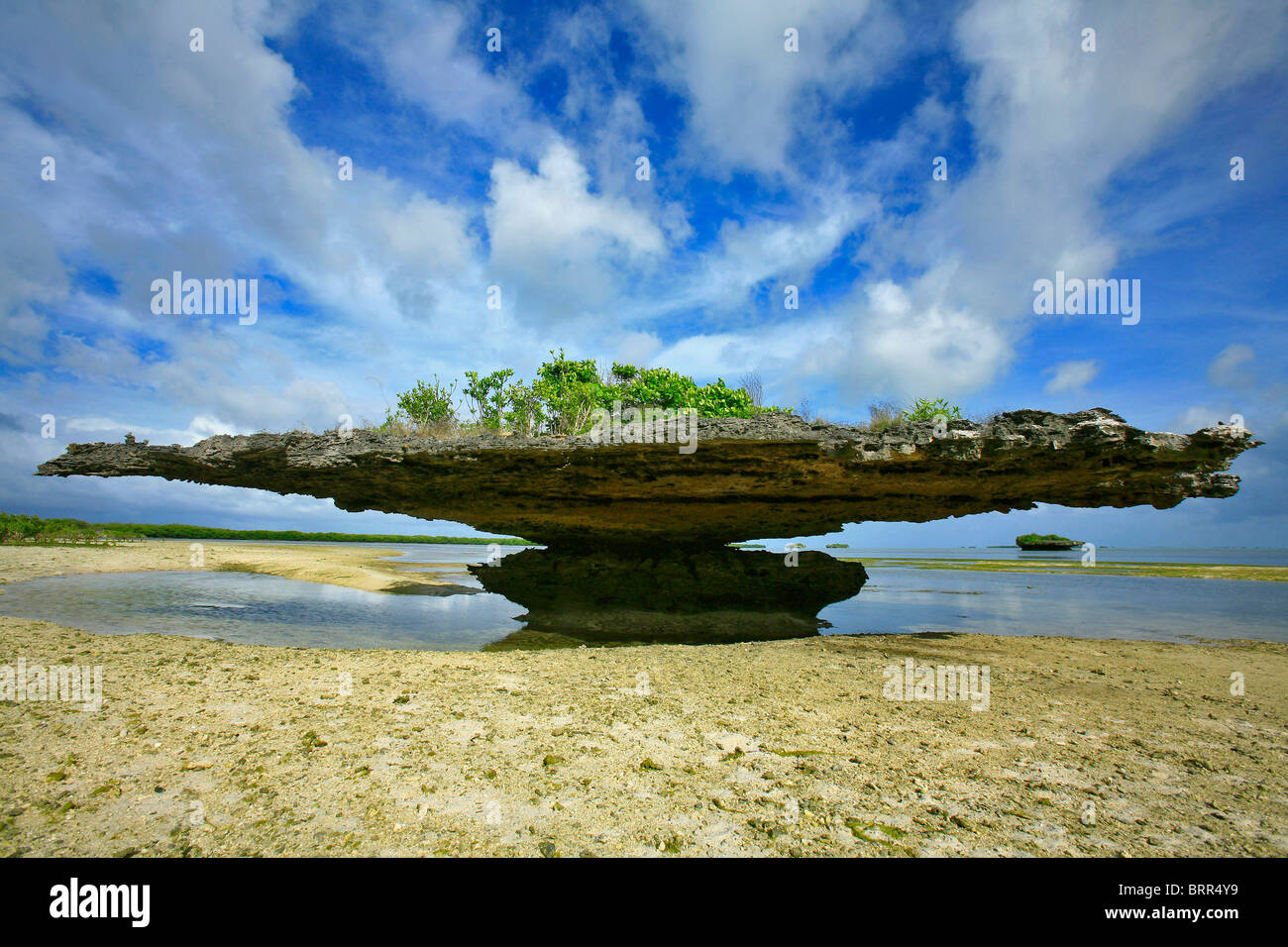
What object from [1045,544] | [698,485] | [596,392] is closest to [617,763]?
[698,485]

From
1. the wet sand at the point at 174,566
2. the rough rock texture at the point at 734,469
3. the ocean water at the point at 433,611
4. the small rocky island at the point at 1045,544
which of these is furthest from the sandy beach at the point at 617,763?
the small rocky island at the point at 1045,544

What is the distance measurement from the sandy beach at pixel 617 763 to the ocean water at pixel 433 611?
13.6ft

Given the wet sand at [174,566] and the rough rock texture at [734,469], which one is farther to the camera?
the wet sand at [174,566]

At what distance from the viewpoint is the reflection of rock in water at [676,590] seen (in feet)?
43.3

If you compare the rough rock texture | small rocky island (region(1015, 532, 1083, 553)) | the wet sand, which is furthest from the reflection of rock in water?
small rocky island (region(1015, 532, 1083, 553))

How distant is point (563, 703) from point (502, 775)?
1.84 metres

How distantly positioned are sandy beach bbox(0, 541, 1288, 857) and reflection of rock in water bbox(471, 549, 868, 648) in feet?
19.8

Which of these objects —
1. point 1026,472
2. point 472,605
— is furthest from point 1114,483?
point 472,605

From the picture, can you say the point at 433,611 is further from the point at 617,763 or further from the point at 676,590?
the point at 617,763

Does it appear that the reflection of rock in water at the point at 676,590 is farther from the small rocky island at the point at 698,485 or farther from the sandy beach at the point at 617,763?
the sandy beach at the point at 617,763

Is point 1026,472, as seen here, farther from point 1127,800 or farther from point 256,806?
point 256,806

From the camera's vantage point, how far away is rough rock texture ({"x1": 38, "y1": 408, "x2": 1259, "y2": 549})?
873 cm

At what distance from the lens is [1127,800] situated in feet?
11.4

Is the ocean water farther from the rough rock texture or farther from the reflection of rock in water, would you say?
the rough rock texture
